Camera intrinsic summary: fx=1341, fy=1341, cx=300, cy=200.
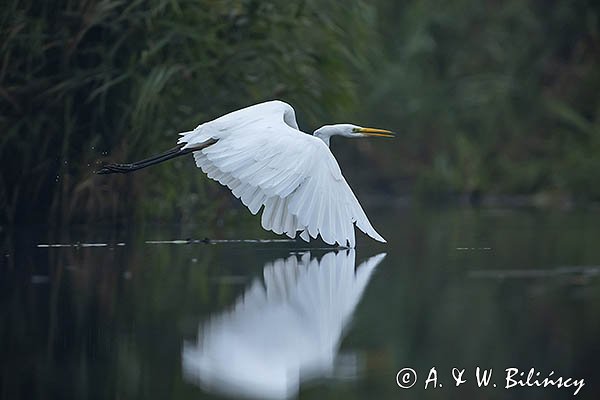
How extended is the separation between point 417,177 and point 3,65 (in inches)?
346

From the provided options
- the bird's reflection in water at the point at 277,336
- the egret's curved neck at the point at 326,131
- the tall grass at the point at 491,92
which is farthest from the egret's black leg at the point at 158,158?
the tall grass at the point at 491,92

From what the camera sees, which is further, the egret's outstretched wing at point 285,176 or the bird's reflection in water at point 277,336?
the egret's outstretched wing at point 285,176

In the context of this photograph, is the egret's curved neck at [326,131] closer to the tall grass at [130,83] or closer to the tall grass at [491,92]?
the tall grass at [130,83]

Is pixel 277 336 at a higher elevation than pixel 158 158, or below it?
below

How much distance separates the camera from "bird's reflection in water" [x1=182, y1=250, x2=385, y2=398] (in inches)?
150

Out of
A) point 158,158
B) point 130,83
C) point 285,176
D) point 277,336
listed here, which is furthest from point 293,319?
point 130,83

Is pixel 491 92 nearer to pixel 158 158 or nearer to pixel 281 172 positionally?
pixel 158 158

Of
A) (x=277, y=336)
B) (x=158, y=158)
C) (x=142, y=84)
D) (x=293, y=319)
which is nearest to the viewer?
(x=277, y=336)

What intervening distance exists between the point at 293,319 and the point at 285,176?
5.13ft

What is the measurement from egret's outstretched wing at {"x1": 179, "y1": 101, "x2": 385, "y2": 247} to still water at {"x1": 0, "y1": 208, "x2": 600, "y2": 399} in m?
0.24

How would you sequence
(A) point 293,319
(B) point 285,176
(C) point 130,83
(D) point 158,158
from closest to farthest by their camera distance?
(A) point 293,319
(B) point 285,176
(D) point 158,158
(C) point 130,83

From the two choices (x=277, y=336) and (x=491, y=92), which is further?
(x=491, y=92)

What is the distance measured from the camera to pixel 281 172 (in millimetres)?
6289

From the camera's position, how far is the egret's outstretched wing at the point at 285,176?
244 inches
